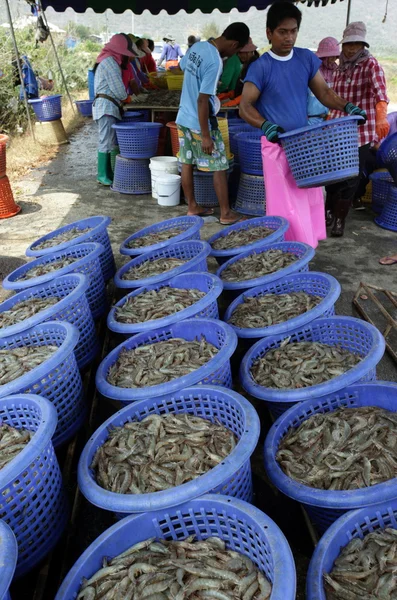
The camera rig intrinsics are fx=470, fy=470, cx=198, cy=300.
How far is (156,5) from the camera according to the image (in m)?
10.4

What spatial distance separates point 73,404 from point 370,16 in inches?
4566

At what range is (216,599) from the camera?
174 centimetres

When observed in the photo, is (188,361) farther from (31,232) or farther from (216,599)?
(31,232)

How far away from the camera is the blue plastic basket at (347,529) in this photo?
1821 mm

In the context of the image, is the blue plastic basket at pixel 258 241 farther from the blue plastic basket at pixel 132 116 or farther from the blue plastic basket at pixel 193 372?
the blue plastic basket at pixel 132 116

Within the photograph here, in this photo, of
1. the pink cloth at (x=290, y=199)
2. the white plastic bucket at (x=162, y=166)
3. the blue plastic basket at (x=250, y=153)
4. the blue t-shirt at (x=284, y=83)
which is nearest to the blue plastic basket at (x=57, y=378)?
the pink cloth at (x=290, y=199)

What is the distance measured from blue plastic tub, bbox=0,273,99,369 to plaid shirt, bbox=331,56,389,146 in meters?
4.42

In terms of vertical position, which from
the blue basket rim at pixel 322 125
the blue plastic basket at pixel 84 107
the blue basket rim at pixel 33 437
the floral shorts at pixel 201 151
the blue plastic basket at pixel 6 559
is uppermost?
the blue basket rim at pixel 322 125

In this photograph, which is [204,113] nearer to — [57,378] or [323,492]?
[57,378]

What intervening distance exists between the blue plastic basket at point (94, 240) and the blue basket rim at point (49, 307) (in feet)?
2.04

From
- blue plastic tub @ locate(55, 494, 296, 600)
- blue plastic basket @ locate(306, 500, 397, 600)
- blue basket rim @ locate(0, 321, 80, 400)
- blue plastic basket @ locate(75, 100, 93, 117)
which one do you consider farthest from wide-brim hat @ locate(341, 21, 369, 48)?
blue plastic basket @ locate(75, 100, 93, 117)

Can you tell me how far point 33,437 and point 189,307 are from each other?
1.47 metres

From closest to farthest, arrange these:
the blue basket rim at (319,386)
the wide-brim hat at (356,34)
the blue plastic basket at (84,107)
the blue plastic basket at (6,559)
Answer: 1. the blue plastic basket at (6,559)
2. the blue basket rim at (319,386)
3. the wide-brim hat at (356,34)
4. the blue plastic basket at (84,107)

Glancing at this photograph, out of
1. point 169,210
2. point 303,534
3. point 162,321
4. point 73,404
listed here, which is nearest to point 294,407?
point 303,534
